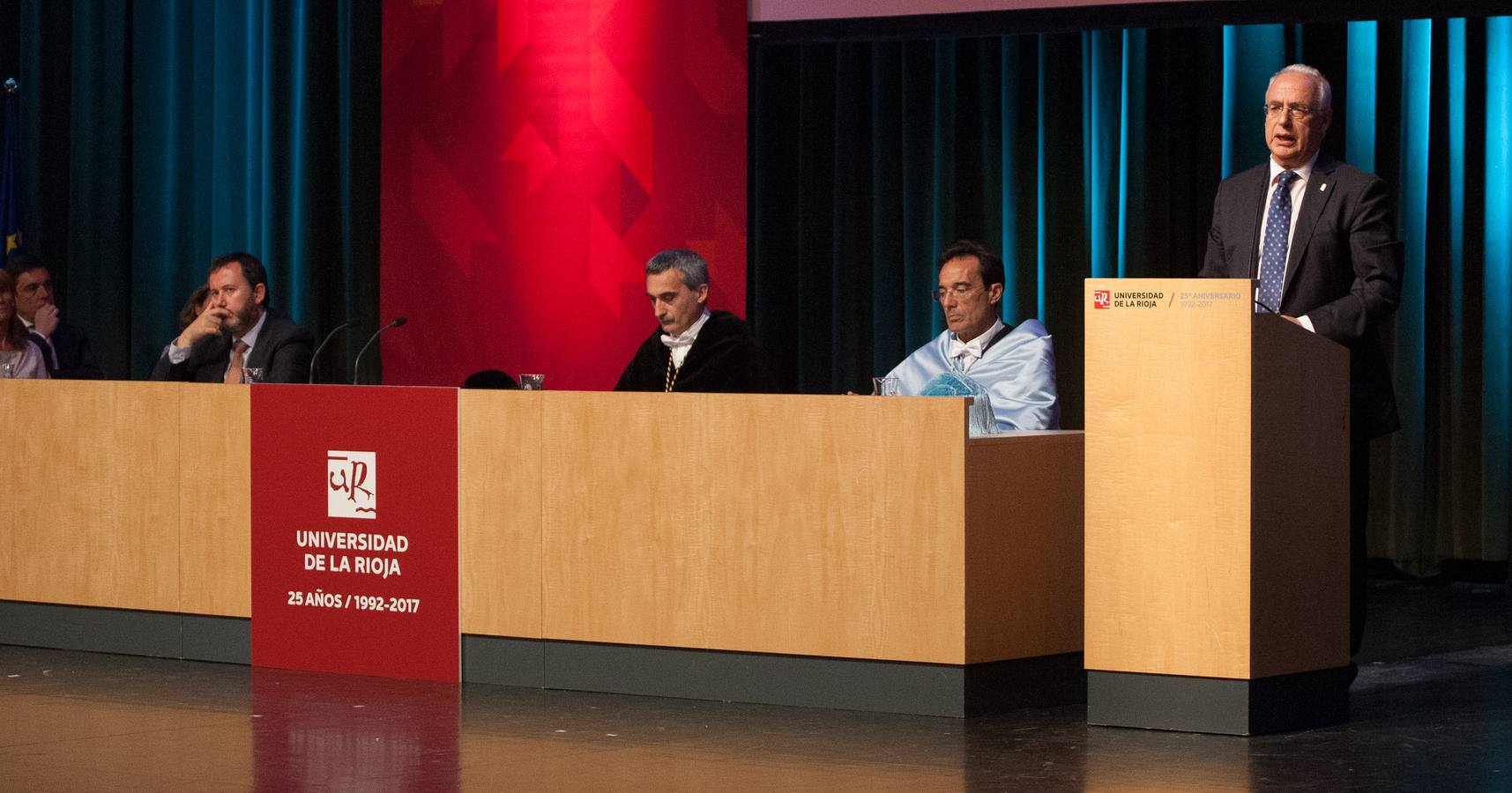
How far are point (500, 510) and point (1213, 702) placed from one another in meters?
1.86

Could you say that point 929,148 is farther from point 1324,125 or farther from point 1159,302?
point 1159,302

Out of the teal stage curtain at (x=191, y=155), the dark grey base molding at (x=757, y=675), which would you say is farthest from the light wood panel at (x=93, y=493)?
the teal stage curtain at (x=191, y=155)

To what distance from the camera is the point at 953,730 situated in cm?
452

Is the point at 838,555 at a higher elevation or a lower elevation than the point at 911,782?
higher

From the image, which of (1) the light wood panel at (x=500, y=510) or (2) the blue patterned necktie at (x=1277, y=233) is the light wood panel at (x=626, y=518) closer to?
(1) the light wood panel at (x=500, y=510)

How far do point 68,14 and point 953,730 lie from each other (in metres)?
6.73

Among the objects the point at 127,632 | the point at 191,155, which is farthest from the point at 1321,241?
the point at 191,155

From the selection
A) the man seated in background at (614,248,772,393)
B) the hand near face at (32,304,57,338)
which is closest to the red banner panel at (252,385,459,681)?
the man seated in background at (614,248,772,393)

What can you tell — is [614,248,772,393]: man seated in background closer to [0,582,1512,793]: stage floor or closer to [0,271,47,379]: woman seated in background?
[0,582,1512,793]: stage floor

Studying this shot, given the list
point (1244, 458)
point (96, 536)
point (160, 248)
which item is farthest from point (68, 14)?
point (1244, 458)

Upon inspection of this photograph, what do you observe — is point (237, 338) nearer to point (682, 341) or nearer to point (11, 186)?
point (682, 341)

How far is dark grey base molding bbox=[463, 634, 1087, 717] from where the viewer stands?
4.74 metres

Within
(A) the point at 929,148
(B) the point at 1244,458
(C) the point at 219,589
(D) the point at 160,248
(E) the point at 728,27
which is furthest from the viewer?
(D) the point at 160,248

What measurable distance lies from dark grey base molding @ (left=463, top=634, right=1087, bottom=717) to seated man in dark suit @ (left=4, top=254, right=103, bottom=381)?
11.5ft
